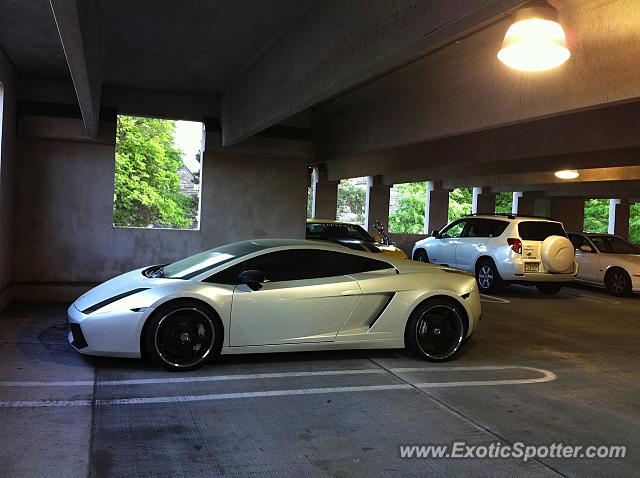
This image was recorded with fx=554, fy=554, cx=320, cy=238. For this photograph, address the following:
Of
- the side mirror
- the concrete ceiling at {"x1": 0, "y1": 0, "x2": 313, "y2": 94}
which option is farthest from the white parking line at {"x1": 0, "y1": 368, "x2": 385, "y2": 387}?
the concrete ceiling at {"x1": 0, "y1": 0, "x2": 313, "y2": 94}

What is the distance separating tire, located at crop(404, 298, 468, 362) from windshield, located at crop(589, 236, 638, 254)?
977cm

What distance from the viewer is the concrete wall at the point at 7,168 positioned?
8.36 meters

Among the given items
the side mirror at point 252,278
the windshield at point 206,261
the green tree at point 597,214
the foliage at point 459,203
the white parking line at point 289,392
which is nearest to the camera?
the white parking line at point 289,392

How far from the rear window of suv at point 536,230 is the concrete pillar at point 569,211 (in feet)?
43.6

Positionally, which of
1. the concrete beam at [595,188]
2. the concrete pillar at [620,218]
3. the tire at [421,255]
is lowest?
the tire at [421,255]

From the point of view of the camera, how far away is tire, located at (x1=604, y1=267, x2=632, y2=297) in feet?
43.5

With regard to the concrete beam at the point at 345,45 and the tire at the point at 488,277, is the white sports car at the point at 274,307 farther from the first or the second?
the tire at the point at 488,277

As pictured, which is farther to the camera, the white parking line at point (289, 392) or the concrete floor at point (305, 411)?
the white parking line at point (289, 392)

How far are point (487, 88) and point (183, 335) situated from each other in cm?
521

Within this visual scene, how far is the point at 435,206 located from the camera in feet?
81.1

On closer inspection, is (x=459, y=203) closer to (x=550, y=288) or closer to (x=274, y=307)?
(x=550, y=288)

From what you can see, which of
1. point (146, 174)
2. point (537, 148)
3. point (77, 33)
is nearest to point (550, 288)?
point (537, 148)

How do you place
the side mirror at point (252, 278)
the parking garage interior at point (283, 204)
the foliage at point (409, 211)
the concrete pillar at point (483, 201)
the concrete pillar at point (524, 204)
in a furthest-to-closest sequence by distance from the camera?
the foliage at point (409, 211) < the concrete pillar at point (483, 201) < the concrete pillar at point (524, 204) < the side mirror at point (252, 278) < the parking garage interior at point (283, 204)

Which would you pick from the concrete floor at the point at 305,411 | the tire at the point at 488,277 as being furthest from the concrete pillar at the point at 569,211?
the concrete floor at the point at 305,411
